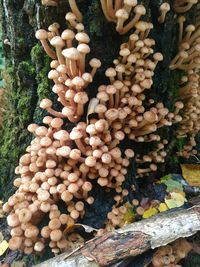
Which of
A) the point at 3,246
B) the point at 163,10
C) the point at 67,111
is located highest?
the point at 163,10

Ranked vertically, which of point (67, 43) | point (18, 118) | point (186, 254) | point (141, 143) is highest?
point (67, 43)

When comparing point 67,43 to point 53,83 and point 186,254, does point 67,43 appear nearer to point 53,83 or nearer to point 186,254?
point 53,83

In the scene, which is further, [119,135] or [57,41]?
[119,135]

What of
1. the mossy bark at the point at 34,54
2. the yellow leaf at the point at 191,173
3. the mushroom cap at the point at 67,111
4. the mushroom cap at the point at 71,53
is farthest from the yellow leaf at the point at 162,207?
the mushroom cap at the point at 71,53

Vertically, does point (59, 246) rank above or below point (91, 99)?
below

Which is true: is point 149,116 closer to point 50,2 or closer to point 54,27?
point 54,27

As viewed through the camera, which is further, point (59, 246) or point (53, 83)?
point (53, 83)

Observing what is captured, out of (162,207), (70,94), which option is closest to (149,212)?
(162,207)

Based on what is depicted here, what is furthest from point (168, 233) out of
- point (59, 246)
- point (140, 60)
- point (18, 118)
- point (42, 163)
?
point (18, 118)
